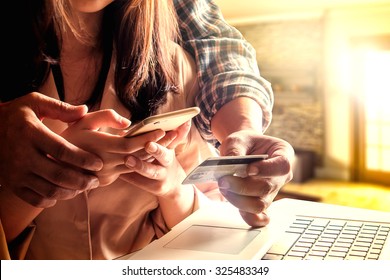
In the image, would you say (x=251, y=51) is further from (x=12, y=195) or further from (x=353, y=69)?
(x=353, y=69)

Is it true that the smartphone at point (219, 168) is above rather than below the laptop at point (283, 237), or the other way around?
above

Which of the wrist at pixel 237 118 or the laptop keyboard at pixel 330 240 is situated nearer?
the laptop keyboard at pixel 330 240

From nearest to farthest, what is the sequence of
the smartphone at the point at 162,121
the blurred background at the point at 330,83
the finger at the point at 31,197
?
the smartphone at the point at 162,121
the finger at the point at 31,197
the blurred background at the point at 330,83

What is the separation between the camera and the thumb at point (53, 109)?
0.59 meters

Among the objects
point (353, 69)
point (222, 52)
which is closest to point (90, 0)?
point (222, 52)

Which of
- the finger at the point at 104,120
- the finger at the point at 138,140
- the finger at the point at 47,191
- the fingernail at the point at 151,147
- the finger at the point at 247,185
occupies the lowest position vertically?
the finger at the point at 247,185

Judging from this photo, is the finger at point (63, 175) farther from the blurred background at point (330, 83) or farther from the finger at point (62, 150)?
the blurred background at point (330, 83)

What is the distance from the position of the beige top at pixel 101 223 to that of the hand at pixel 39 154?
123 mm

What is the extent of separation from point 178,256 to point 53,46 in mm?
408

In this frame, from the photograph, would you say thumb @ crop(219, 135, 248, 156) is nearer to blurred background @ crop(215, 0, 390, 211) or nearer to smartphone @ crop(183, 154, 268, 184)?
smartphone @ crop(183, 154, 268, 184)

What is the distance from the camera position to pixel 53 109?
59 cm

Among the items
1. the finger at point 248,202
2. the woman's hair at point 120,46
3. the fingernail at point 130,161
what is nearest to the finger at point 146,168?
the fingernail at point 130,161

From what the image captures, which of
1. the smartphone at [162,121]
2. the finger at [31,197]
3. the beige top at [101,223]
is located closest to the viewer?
the smartphone at [162,121]

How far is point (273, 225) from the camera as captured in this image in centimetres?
68
